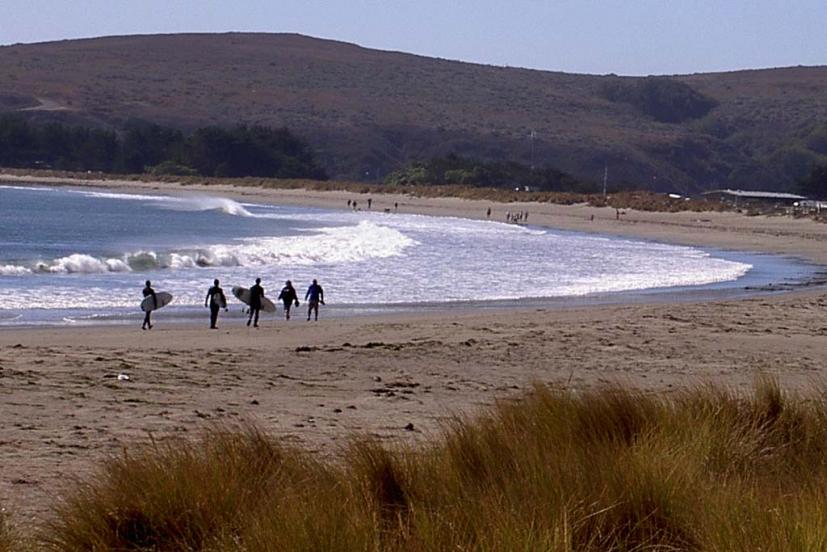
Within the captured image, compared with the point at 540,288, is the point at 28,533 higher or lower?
higher

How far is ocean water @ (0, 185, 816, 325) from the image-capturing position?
26.0m

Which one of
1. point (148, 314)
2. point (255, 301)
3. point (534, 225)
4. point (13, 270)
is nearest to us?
point (148, 314)

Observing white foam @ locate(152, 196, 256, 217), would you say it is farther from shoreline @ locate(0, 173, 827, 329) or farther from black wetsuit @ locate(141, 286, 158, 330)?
black wetsuit @ locate(141, 286, 158, 330)

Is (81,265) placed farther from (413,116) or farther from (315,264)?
(413,116)

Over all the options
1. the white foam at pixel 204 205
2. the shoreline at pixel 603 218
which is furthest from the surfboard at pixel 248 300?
the white foam at pixel 204 205

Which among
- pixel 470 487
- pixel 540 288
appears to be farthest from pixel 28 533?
pixel 540 288

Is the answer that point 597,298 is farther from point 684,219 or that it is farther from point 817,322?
point 684,219

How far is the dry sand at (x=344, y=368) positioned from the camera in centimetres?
938

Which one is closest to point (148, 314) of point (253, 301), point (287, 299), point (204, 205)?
point (253, 301)

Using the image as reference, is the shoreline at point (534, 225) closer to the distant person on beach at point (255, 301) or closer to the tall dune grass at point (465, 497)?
the distant person on beach at point (255, 301)

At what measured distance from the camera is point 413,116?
6826 inches

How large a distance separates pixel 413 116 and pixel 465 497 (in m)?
169

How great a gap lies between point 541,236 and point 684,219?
18.5m

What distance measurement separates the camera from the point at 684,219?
72.3 metres
